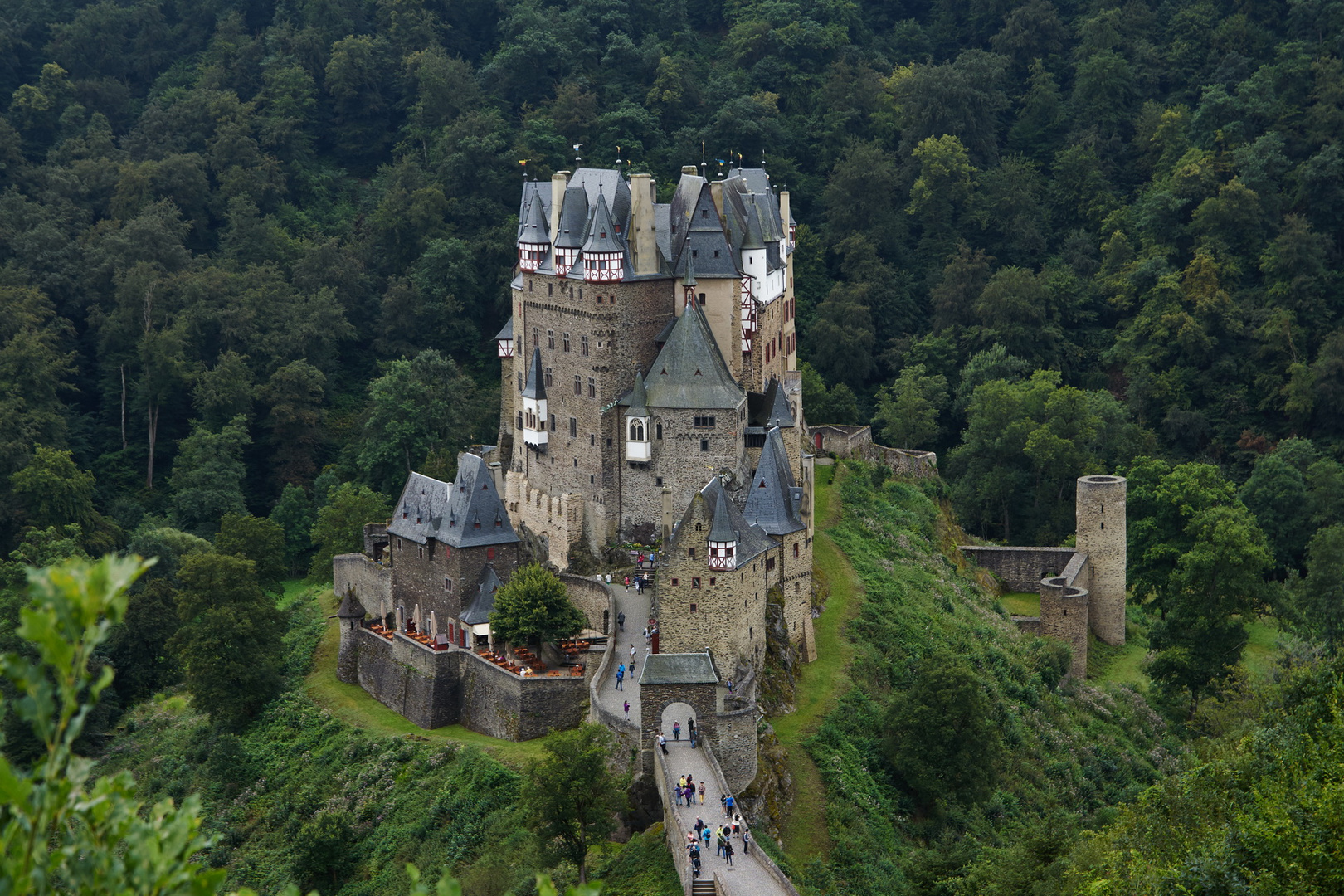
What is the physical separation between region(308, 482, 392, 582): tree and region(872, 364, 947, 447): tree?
89.5 ft

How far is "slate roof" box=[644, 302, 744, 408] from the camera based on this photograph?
2324 inches

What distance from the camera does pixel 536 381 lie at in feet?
206

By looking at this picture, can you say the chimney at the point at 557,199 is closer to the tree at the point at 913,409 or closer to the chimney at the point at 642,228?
the chimney at the point at 642,228

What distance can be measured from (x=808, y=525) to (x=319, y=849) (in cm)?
1936

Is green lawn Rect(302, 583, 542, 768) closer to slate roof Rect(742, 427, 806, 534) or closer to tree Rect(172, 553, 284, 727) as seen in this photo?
tree Rect(172, 553, 284, 727)

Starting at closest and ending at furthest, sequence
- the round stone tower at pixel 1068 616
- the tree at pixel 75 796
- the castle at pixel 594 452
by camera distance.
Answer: the tree at pixel 75 796 < the castle at pixel 594 452 < the round stone tower at pixel 1068 616

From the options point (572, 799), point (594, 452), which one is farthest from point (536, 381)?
point (572, 799)

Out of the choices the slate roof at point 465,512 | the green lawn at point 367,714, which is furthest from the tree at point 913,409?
the slate roof at point 465,512

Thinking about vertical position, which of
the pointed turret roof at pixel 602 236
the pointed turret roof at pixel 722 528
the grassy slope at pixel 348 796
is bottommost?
the grassy slope at pixel 348 796

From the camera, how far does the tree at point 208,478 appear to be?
8400cm

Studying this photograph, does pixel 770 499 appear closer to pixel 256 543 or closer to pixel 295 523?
pixel 256 543

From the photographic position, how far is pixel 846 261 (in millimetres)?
98312

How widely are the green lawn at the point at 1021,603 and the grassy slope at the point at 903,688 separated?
1524 mm

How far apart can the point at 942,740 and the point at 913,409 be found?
122 ft
